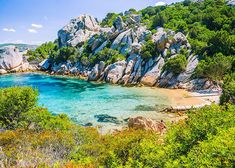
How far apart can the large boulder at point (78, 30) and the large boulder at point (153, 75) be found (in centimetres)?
5291

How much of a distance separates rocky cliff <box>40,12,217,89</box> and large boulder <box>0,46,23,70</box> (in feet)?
42.1

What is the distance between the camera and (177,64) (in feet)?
202

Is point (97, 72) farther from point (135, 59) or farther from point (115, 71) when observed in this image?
point (135, 59)

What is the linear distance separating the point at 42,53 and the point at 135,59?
6927 centimetres

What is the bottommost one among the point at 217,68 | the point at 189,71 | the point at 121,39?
the point at 189,71

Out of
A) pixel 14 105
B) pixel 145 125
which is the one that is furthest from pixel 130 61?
pixel 14 105

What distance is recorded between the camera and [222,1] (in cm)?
9100

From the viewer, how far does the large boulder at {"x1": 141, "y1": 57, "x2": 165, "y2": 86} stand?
65.2 m

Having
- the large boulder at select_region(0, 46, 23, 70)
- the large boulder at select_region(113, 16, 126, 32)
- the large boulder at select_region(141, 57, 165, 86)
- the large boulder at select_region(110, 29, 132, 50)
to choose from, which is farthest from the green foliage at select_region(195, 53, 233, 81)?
the large boulder at select_region(0, 46, 23, 70)

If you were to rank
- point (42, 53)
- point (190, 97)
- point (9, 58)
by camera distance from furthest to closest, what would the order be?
1. point (42, 53)
2. point (9, 58)
3. point (190, 97)

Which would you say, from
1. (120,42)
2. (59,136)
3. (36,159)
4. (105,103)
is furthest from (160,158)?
(120,42)

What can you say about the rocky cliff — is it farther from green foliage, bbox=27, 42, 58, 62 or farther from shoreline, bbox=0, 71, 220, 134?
green foliage, bbox=27, 42, 58, 62

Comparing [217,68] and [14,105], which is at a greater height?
[217,68]

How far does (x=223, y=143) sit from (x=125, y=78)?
59513mm
